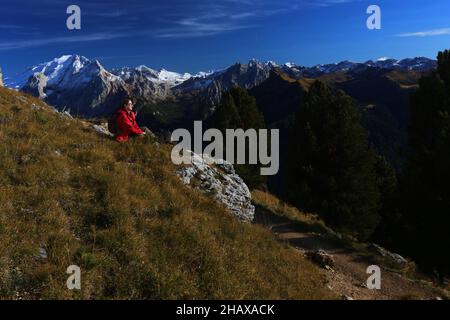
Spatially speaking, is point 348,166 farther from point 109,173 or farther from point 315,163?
point 109,173

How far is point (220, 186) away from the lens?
16.4m

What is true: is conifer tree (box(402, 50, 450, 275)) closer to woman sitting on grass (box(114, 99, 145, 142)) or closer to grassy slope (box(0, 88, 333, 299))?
grassy slope (box(0, 88, 333, 299))

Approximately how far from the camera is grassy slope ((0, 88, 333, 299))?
338 inches

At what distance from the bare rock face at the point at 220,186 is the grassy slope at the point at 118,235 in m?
→ 1.19

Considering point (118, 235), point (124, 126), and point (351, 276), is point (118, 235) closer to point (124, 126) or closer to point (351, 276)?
point (124, 126)

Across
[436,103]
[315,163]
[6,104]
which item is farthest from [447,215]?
[6,104]

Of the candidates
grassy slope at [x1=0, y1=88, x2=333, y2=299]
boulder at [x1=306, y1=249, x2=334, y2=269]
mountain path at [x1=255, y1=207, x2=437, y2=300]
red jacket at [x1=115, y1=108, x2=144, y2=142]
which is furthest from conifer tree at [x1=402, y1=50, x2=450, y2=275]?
red jacket at [x1=115, y1=108, x2=144, y2=142]

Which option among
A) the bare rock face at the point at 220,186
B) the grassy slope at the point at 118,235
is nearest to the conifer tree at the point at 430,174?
the bare rock face at the point at 220,186

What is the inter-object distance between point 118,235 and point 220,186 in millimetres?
6990

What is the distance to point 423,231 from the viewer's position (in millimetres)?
23406

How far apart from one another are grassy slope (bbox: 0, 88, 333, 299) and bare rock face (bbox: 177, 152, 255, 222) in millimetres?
1187

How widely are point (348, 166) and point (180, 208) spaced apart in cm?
2053

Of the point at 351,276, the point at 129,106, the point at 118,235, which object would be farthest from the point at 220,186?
the point at 118,235

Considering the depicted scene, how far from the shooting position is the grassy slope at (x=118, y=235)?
8.59 m
